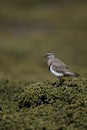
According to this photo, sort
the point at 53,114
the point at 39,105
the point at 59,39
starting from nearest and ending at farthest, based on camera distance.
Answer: the point at 53,114 < the point at 39,105 < the point at 59,39

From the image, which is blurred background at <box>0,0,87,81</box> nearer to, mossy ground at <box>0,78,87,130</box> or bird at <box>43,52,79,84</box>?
bird at <box>43,52,79,84</box>

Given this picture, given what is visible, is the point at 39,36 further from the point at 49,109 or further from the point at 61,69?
the point at 49,109

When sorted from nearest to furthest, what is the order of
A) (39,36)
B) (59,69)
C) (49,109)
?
(49,109), (59,69), (39,36)

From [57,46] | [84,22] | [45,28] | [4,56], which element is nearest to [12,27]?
[45,28]

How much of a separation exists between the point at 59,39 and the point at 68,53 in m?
5.66

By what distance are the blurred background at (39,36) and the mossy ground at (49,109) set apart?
34.3 ft

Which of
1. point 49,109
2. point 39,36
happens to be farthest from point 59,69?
point 39,36

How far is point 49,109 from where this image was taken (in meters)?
13.3

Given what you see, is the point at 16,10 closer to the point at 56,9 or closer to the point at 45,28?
the point at 56,9

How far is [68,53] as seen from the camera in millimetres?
37406

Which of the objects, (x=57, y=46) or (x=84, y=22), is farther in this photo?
(x=84, y=22)

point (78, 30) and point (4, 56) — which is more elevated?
point (78, 30)

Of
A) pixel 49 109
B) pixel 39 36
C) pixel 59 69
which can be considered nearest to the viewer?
pixel 49 109

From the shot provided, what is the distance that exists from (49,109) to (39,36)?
32017 mm
